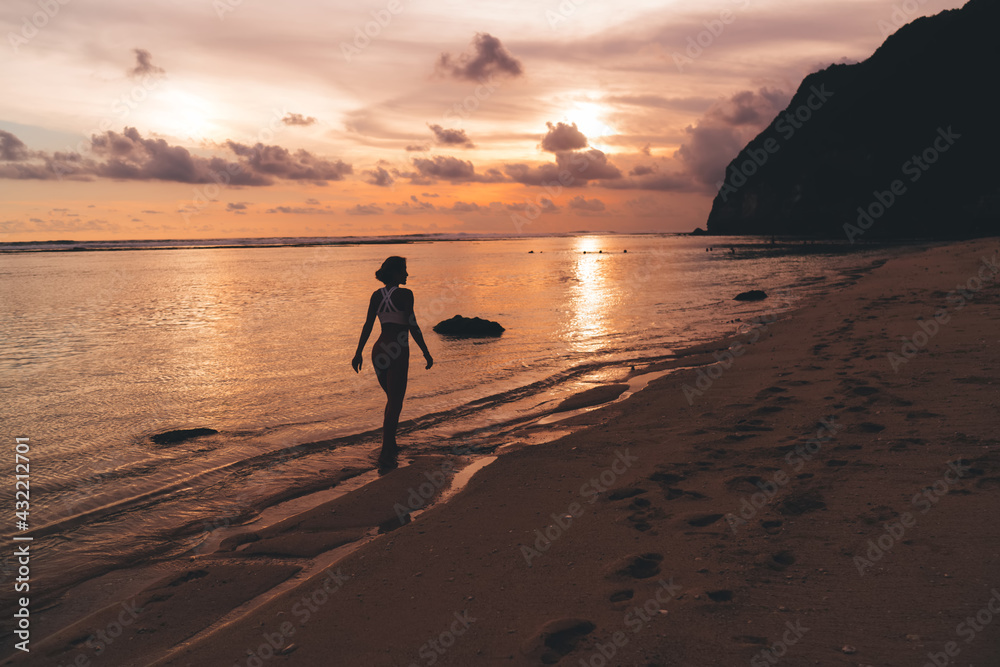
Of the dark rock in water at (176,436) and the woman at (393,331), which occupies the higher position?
the woman at (393,331)

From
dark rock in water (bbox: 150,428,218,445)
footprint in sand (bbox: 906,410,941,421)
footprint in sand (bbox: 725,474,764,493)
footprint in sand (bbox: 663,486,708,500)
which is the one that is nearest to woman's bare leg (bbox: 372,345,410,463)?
dark rock in water (bbox: 150,428,218,445)

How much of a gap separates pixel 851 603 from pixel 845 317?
1319cm

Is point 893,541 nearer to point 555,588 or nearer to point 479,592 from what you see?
point 555,588

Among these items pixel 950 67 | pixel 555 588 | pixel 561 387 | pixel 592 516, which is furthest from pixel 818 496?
pixel 950 67

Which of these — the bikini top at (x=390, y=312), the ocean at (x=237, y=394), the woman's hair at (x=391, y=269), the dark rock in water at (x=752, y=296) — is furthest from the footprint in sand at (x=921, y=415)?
the dark rock in water at (x=752, y=296)

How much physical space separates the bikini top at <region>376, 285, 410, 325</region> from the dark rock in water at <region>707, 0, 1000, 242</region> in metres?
104

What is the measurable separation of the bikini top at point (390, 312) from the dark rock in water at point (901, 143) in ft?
343

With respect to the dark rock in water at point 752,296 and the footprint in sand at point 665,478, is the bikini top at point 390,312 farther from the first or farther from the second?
the dark rock in water at point 752,296

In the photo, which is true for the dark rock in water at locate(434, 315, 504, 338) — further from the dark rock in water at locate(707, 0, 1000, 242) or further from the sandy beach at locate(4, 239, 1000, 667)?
the dark rock in water at locate(707, 0, 1000, 242)

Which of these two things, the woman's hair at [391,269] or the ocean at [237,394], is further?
the woman's hair at [391,269]

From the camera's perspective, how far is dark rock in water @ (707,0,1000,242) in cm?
8700

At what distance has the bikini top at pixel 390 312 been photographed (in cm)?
773

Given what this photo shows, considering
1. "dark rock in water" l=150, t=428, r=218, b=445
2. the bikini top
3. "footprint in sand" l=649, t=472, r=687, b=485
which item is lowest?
"dark rock in water" l=150, t=428, r=218, b=445

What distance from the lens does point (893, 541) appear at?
12.5ft
